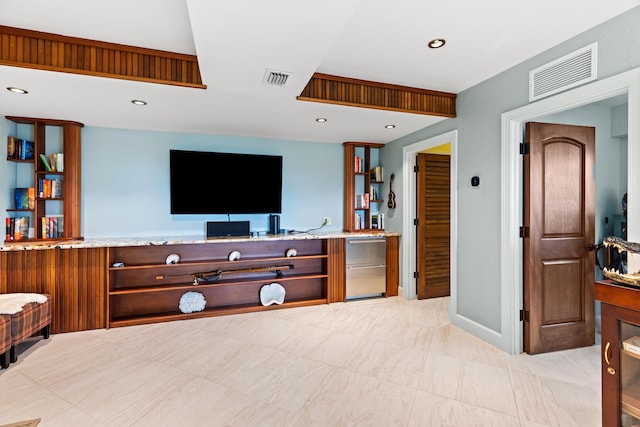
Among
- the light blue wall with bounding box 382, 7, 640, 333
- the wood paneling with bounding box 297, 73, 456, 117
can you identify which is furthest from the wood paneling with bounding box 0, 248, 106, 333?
the light blue wall with bounding box 382, 7, 640, 333

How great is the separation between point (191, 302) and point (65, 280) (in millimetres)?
1188

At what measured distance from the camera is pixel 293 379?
227cm

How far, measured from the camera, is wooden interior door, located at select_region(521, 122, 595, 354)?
2.63 metres

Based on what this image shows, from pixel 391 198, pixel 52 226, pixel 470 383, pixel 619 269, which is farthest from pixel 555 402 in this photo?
pixel 52 226

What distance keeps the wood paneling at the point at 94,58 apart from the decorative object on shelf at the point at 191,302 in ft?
7.41

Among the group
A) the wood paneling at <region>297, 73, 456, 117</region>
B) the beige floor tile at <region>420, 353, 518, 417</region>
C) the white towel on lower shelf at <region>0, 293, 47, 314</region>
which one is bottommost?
the beige floor tile at <region>420, 353, 518, 417</region>

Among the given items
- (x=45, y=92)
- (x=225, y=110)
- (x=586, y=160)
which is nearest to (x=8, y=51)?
(x=45, y=92)

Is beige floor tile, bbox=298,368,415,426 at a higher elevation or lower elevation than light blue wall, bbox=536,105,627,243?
lower

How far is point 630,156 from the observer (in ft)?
6.06

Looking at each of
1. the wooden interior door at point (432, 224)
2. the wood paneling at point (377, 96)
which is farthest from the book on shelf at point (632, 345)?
the wooden interior door at point (432, 224)

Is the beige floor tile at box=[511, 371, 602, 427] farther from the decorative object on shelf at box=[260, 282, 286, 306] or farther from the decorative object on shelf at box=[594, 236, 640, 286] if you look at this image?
the decorative object on shelf at box=[260, 282, 286, 306]

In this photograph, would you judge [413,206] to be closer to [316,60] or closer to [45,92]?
[316,60]

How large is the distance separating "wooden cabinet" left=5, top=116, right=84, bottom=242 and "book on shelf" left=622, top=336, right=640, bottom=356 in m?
Answer: 4.59

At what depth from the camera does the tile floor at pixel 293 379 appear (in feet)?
6.12
